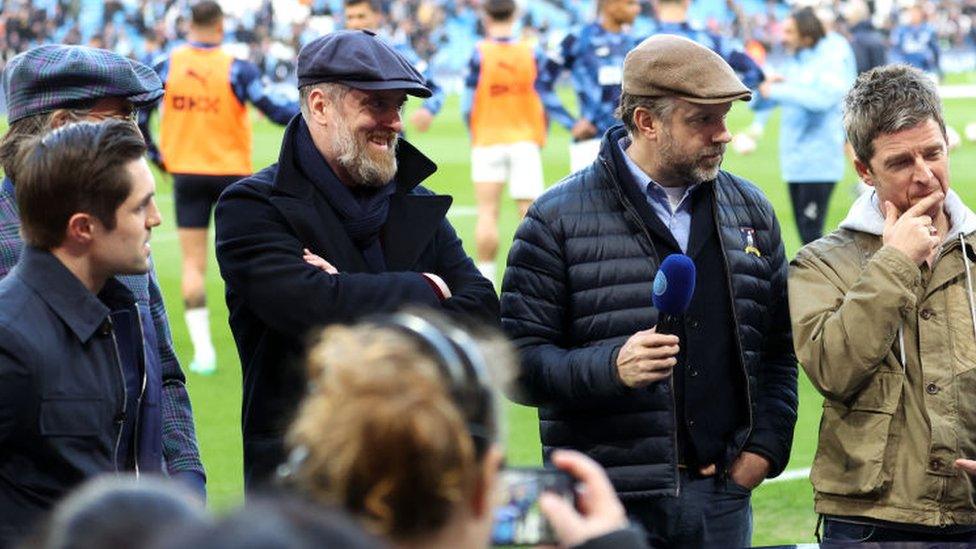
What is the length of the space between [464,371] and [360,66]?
2223 millimetres

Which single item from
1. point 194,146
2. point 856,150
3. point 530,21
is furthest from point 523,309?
point 530,21

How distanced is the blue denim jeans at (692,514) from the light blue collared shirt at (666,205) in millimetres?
597

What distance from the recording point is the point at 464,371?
1.84 metres

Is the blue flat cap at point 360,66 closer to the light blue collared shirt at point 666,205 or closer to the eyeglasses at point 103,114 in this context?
the eyeglasses at point 103,114

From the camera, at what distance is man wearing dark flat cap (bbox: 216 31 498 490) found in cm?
381

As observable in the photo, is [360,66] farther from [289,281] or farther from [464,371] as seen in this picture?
[464,371]

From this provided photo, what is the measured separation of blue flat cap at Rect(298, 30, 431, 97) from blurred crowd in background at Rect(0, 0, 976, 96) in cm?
3823

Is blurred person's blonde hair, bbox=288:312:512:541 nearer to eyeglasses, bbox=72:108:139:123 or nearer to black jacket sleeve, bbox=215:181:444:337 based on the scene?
black jacket sleeve, bbox=215:181:444:337

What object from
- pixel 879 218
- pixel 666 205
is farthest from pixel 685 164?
pixel 879 218

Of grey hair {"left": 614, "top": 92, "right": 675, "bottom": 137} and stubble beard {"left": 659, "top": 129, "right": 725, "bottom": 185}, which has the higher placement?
grey hair {"left": 614, "top": 92, "right": 675, "bottom": 137}

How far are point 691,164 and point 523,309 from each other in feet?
1.82

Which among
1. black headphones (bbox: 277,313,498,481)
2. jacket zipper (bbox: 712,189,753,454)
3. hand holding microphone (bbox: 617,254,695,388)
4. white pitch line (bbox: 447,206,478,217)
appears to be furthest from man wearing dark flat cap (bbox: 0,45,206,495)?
white pitch line (bbox: 447,206,478,217)

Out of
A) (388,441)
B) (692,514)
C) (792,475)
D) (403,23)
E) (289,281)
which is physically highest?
(403,23)

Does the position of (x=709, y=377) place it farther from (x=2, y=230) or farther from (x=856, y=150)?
(x=2, y=230)
